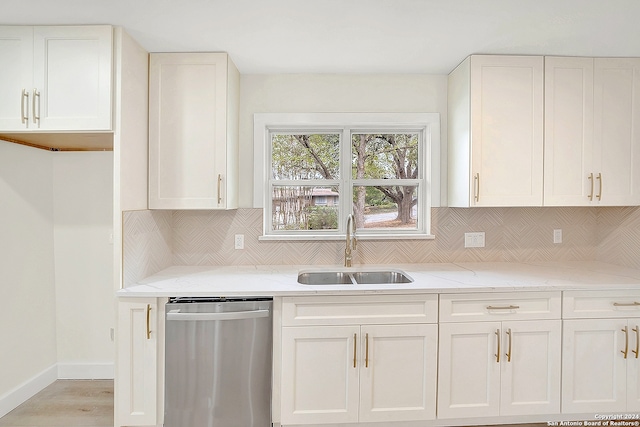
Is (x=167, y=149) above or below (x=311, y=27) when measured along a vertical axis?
below

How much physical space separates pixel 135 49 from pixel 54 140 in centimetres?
78

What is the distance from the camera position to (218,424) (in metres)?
1.91

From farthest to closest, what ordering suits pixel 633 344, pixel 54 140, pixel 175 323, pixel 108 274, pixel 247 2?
pixel 108 274 → pixel 54 140 → pixel 633 344 → pixel 175 323 → pixel 247 2

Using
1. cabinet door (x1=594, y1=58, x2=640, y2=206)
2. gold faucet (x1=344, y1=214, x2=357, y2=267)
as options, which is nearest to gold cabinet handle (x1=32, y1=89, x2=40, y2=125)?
gold faucet (x1=344, y1=214, x2=357, y2=267)

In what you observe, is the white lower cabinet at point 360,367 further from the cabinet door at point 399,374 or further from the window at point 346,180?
the window at point 346,180

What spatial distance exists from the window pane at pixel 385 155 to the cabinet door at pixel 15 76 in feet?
6.69

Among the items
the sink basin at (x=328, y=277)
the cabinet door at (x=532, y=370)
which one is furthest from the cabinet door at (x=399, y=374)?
the sink basin at (x=328, y=277)

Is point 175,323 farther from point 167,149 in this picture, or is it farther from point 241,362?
point 167,149

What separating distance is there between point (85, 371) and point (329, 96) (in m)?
2.75

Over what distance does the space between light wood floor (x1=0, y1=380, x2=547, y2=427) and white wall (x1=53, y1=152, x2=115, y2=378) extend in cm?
13

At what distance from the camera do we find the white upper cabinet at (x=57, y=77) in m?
1.85

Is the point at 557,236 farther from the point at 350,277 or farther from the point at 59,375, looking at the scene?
the point at 59,375

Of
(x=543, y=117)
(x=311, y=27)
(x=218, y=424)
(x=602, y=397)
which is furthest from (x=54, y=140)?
(x=602, y=397)

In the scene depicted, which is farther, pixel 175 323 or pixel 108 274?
pixel 108 274
